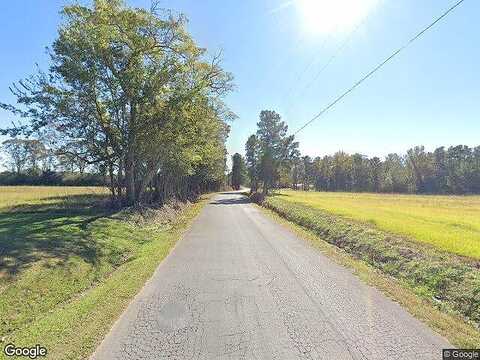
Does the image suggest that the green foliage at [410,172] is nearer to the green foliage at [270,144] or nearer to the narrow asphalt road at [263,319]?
the green foliage at [270,144]

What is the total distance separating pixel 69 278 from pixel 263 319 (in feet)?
19.2

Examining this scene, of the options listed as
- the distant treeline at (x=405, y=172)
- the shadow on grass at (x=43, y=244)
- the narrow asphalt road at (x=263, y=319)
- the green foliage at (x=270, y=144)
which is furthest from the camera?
the distant treeline at (x=405, y=172)

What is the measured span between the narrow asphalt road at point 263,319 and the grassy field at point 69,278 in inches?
19.6

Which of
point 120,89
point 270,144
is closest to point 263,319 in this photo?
point 120,89

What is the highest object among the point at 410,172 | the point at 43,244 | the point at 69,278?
the point at 410,172

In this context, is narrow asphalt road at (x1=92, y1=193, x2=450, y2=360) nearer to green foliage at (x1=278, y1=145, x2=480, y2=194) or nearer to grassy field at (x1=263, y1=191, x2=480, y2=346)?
grassy field at (x1=263, y1=191, x2=480, y2=346)

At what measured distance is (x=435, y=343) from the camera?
5789 mm

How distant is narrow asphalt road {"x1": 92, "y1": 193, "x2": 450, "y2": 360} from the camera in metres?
5.42

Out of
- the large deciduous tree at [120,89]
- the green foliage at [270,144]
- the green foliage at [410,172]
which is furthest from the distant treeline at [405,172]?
the large deciduous tree at [120,89]

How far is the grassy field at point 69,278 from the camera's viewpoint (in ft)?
20.2

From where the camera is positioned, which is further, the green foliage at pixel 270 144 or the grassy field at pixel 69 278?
the green foliage at pixel 270 144

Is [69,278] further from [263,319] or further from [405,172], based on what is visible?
[405,172]

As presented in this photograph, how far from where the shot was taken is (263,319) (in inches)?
264

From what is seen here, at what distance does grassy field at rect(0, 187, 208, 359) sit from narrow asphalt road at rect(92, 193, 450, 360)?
0.50 m
